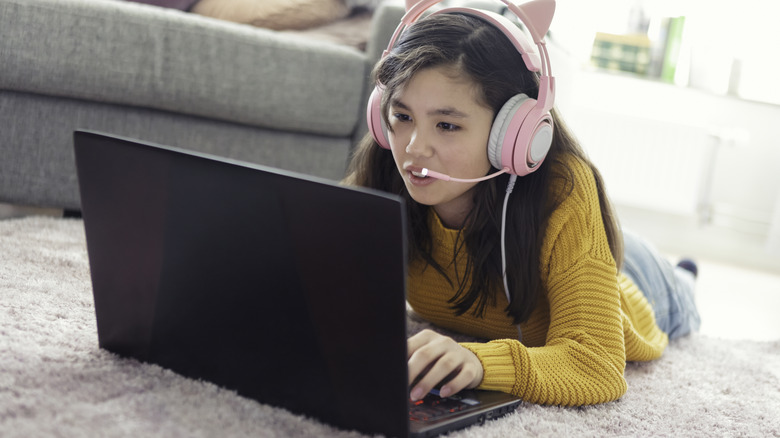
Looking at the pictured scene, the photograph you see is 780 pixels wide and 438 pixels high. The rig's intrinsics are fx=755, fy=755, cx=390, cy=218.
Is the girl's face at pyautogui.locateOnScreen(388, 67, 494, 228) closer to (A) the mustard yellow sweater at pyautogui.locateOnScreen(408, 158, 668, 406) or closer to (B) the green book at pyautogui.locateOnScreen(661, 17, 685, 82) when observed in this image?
(A) the mustard yellow sweater at pyautogui.locateOnScreen(408, 158, 668, 406)

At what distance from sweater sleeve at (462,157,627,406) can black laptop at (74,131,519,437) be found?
0.09m

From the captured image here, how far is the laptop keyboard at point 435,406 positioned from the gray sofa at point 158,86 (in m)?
1.02

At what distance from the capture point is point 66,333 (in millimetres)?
852

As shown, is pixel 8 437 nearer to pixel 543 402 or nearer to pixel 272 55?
pixel 543 402

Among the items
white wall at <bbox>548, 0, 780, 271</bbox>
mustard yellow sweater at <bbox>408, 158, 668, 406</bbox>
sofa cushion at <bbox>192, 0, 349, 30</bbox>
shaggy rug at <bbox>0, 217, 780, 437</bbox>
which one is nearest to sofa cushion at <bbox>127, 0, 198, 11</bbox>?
sofa cushion at <bbox>192, 0, 349, 30</bbox>

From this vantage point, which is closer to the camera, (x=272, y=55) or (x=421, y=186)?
(x=421, y=186)

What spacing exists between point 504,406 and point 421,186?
0.27 m

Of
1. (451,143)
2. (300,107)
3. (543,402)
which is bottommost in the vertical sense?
(543,402)

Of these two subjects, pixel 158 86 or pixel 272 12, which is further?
pixel 272 12

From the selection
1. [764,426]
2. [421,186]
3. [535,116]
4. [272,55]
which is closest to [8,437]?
[421,186]

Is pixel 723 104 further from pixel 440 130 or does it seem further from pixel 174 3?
pixel 440 130

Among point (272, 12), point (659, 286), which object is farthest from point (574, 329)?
point (272, 12)

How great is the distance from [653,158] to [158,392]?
2336mm

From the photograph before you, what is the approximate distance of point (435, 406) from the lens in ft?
2.40
